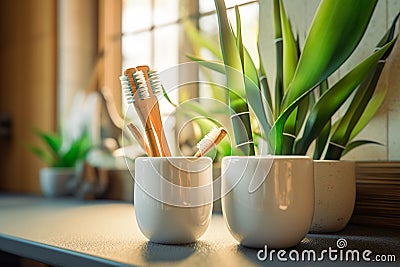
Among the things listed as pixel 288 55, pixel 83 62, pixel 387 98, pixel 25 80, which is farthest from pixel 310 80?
pixel 25 80

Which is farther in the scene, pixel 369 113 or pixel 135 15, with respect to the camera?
pixel 135 15

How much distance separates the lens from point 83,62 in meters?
1.83

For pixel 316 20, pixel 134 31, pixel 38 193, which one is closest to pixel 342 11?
pixel 316 20

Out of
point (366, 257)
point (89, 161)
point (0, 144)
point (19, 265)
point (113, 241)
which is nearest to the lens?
point (366, 257)

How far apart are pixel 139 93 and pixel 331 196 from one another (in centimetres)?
32

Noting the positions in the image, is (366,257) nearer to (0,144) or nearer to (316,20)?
(316,20)

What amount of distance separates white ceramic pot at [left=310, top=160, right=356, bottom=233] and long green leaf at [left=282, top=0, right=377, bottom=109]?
0.50ft

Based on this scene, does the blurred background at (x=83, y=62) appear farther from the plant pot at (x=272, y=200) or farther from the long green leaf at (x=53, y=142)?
the plant pot at (x=272, y=200)

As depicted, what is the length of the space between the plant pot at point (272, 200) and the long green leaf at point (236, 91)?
0.07 metres

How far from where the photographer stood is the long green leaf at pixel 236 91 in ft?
2.28

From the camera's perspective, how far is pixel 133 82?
67 centimetres

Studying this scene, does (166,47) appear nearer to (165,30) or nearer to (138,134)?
(165,30)

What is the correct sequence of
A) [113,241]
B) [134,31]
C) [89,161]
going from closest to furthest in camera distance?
[113,241] < [89,161] < [134,31]

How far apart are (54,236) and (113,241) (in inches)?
4.3
